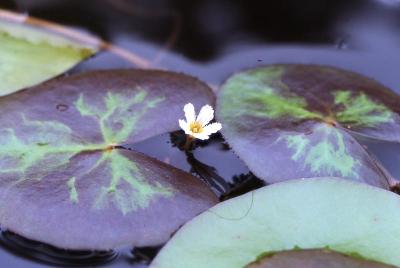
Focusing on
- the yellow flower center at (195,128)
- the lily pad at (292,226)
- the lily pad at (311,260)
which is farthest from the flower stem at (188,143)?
the lily pad at (311,260)

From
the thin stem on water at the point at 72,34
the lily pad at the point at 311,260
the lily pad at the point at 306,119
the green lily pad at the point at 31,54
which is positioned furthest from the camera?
the thin stem on water at the point at 72,34

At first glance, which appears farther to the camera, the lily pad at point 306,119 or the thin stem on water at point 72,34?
the thin stem on water at point 72,34

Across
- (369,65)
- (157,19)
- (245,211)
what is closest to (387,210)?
(245,211)

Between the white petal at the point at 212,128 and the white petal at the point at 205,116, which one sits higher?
the white petal at the point at 205,116

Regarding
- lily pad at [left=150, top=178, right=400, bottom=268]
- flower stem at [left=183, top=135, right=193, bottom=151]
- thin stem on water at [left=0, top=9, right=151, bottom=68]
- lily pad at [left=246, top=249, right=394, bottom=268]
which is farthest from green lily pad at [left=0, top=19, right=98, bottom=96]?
lily pad at [left=246, top=249, right=394, bottom=268]

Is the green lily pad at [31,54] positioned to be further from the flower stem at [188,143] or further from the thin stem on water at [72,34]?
the flower stem at [188,143]

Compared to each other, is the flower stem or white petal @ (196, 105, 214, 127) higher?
white petal @ (196, 105, 214, 127)

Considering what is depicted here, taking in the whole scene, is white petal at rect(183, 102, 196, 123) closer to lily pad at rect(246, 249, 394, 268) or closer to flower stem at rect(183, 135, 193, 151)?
flower stem at rect(183, 135, 193, 151)

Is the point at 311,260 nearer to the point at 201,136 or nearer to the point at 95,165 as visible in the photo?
the point at 201,136

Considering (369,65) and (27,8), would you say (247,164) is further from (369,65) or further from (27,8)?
(27,8)
